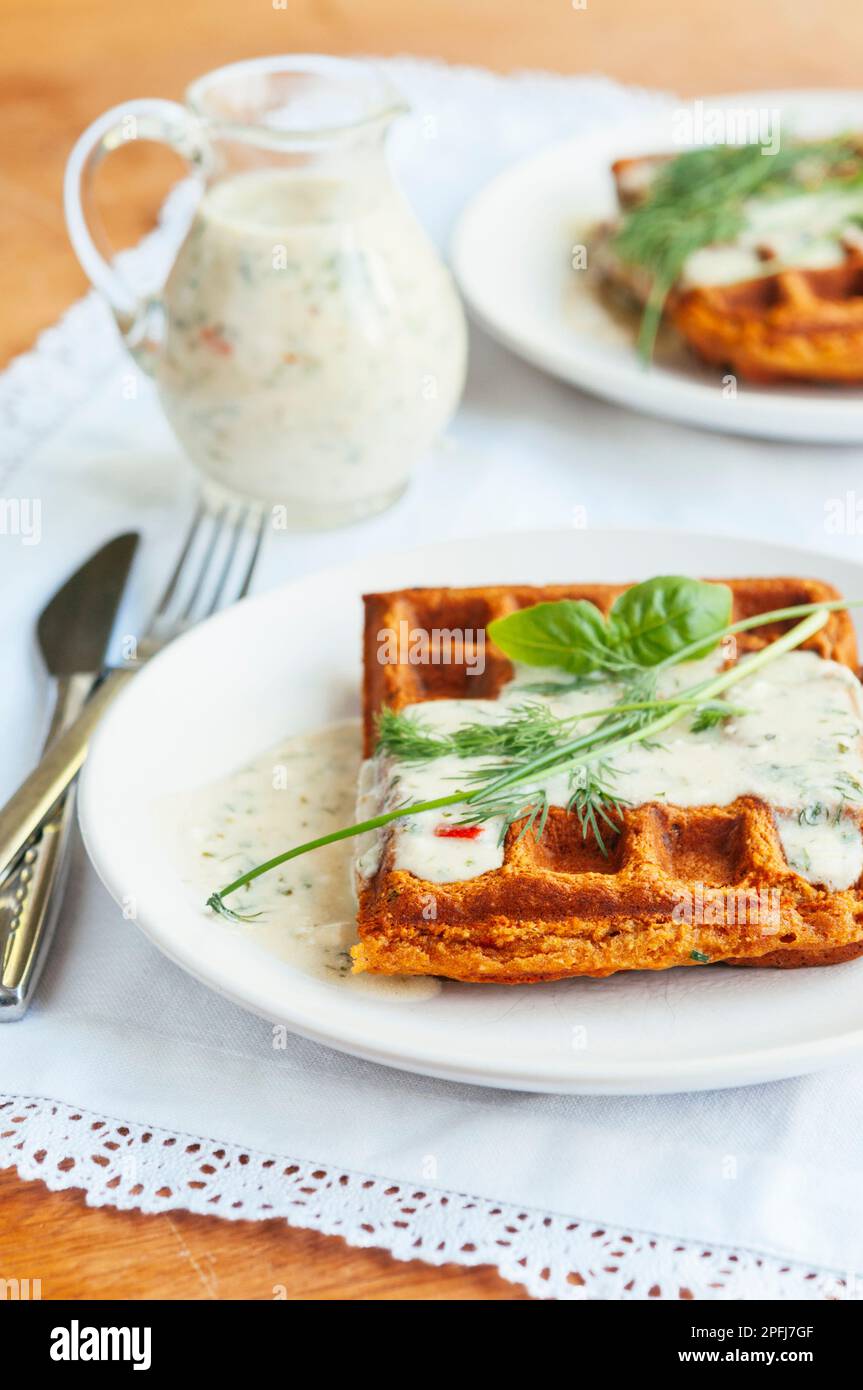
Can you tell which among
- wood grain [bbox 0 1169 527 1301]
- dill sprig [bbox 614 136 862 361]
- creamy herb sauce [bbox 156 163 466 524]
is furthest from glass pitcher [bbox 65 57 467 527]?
wood grain [bbox 0 1169 527 1301]

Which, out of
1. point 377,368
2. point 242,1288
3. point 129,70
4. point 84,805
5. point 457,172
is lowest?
point 242,1288

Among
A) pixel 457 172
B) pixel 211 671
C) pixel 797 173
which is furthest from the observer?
pixel 457 172

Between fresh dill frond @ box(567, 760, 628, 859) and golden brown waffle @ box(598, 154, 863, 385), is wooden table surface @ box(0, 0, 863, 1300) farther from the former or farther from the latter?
fresh dill frond @ box(567, 760, 628, 859)

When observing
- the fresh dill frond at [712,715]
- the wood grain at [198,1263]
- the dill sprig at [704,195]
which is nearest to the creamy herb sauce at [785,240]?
the dill sprig at [704,195]

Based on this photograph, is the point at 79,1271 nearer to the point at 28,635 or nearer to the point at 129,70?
the point at 28,635

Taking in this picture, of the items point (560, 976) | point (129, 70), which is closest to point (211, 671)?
point (560, 976)

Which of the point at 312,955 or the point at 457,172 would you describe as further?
the point at 457,172
